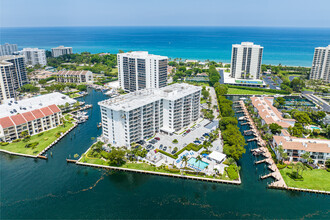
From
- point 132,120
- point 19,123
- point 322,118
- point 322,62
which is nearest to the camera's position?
point 132,120

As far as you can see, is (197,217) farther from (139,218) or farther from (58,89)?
(58,89)

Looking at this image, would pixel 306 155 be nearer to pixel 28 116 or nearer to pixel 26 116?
pixel 28 116

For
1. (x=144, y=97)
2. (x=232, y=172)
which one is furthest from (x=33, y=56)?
(x=232, y=172)

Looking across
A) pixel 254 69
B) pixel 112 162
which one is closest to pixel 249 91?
pixel 254 69

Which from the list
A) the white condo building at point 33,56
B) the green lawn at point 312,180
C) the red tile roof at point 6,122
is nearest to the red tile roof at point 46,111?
the red tile roof at point 6,122

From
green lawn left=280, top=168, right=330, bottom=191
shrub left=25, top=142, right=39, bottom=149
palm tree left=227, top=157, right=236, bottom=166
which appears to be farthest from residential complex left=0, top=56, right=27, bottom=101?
green lawn left=280, top=168, right=330, bottom=191

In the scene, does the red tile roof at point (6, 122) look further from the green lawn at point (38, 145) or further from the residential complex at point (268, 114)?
the residential complex at point (268, 114)

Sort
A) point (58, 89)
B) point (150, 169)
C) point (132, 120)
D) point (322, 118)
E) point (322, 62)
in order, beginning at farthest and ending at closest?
point (322, 62)
point (58, 89)
point (322, 118)
point (132, 120)
point (150, 169)
